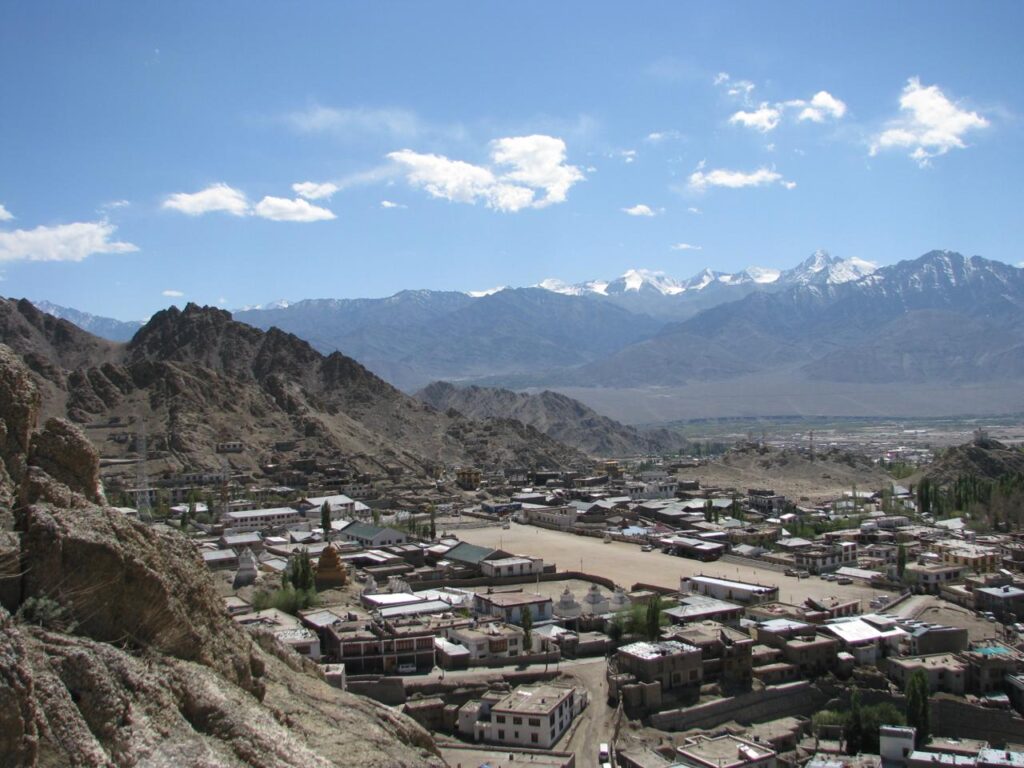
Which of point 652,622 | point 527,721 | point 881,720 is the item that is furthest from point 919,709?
point 527,721

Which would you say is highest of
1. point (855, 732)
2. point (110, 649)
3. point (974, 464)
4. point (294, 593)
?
point (110, 649)

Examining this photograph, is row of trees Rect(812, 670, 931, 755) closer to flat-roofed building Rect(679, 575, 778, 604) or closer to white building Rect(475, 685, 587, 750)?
white building Rect(475, 685, 587, 750)

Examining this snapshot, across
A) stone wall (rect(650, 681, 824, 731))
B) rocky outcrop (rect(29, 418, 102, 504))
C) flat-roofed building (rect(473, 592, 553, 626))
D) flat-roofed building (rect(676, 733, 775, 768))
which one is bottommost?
stone wall (rect(650, 681, 824, 731))

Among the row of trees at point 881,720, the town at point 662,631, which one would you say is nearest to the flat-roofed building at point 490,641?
the town at point 662,631

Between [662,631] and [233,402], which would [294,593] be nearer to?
[662,631]

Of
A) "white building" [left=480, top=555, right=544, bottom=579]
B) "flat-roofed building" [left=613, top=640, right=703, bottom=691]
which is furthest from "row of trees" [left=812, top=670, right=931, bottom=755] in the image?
"white building" [left=480, top=555, right=544, bottom=579]

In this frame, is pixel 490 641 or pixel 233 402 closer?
pixel 490 641

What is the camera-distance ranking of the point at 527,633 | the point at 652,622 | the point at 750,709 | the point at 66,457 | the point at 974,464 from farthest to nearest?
the point at 974,464, the point at 652,622, the point at 527,633, the point at 750,709, the point at 66,457

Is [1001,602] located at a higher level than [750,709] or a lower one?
higher
